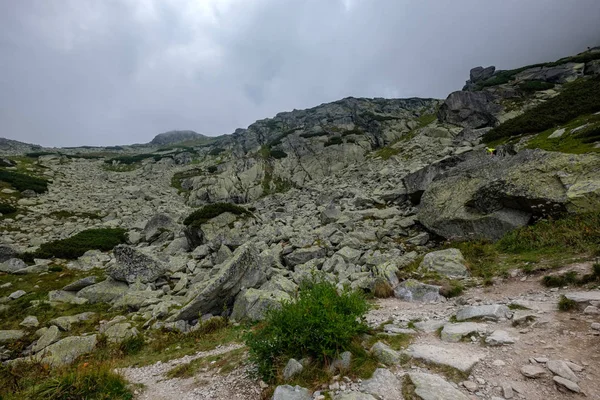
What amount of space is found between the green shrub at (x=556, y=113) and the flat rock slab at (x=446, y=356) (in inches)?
1280

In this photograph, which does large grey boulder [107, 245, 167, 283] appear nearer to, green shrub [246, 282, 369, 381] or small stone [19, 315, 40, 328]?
small stone [19, 315, 40, 328]

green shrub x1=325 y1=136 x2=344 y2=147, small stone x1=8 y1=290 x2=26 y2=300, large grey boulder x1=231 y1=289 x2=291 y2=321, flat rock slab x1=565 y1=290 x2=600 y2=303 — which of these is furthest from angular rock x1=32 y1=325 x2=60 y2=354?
green shrub x1=325 y1=136 x2=344 y2=147

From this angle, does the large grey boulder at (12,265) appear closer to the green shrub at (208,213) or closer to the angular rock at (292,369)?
the green shrub at (208,213)

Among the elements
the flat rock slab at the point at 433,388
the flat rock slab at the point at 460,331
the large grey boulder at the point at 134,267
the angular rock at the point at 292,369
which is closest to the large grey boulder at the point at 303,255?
the large grey boulder at the point at 134,267

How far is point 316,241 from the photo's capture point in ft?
54.2

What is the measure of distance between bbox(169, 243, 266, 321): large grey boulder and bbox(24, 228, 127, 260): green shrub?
48.5ft

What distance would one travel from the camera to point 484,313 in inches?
237

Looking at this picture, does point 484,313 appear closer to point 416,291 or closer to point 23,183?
→ point 416,291

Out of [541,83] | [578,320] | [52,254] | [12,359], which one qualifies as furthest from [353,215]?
[541,83]

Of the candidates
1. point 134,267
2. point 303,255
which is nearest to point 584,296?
point 303,255

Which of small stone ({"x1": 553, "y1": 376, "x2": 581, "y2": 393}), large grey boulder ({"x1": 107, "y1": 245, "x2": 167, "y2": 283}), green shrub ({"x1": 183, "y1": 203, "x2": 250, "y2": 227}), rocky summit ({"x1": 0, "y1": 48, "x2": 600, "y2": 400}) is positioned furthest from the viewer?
green shrub ({"x1": 183, "y1": 203, "x2": 250, "y2": 227})

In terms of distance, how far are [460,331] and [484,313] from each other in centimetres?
94

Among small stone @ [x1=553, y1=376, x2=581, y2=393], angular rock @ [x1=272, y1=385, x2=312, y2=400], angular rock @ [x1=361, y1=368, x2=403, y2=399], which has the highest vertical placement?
small stone @ [x1=553, y1=376, x2=581, y2=393]

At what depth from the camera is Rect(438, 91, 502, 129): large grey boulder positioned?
4525 centimetres
